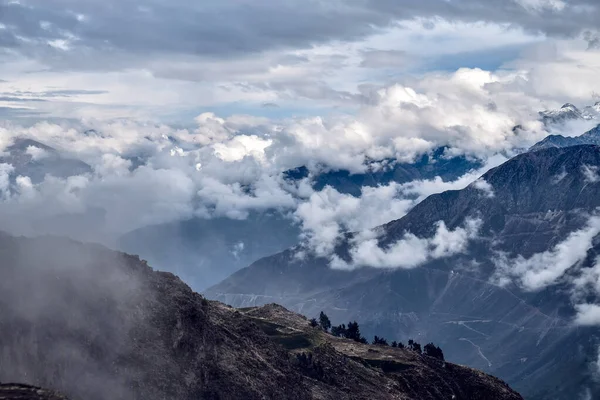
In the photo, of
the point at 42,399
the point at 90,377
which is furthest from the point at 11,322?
the point at 42,399

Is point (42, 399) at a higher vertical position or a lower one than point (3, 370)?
higher

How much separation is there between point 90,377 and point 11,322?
23.8 m

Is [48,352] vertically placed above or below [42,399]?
below

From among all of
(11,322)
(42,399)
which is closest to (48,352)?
(11,322)

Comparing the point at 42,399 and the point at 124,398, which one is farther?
the point at 124,398

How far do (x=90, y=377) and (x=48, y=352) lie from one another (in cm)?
1204

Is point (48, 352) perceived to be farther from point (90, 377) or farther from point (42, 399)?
point (42, 399)

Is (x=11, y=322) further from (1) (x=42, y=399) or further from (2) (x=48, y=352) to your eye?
(1) (x=42, y=399)

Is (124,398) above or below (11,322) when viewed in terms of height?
below

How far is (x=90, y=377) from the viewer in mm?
198875

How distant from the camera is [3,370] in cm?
18875

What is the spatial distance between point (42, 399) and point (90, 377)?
6116cm

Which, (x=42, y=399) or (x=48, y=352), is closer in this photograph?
(x=42, y=399)

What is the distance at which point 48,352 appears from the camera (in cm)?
19912
